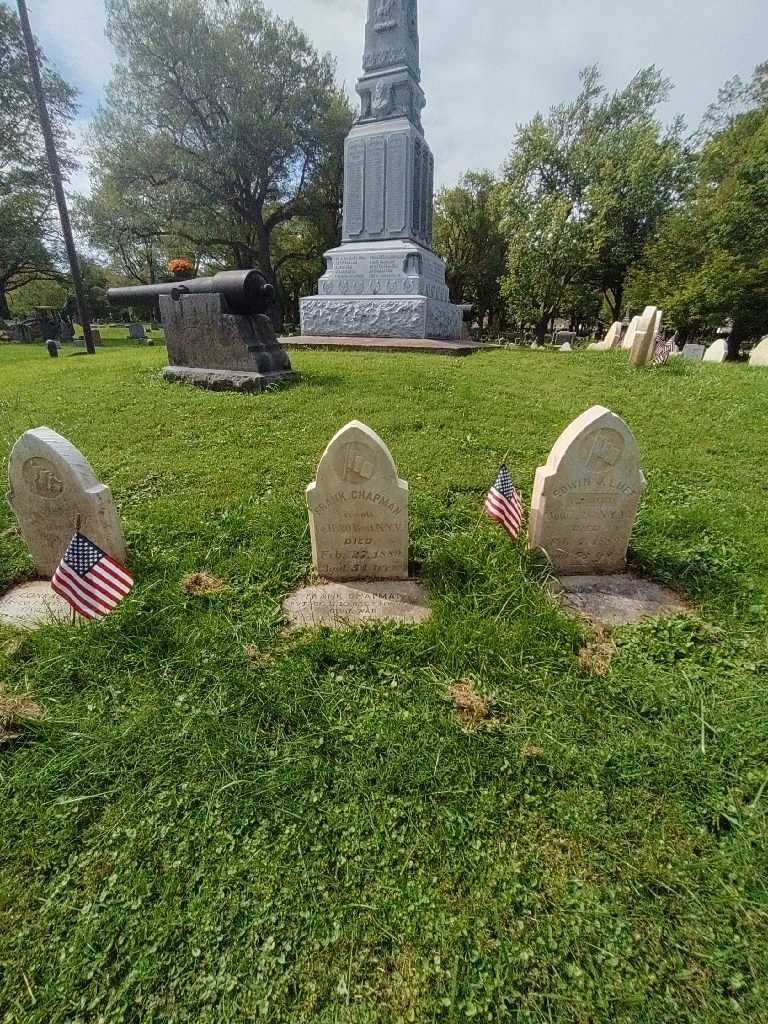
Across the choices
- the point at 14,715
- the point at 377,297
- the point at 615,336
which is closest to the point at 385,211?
the point at 377,297

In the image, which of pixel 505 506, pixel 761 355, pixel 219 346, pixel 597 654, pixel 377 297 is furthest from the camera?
pixel 377 297

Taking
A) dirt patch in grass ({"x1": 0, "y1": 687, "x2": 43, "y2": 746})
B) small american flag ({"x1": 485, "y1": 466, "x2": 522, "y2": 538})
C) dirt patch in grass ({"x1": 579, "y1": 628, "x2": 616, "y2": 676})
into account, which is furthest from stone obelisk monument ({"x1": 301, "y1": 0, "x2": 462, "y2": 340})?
dirt patch in grass ({"x1": 0, "y1": 687, "x2": 43, "y2": 746})

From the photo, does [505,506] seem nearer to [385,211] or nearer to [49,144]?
[385,211]

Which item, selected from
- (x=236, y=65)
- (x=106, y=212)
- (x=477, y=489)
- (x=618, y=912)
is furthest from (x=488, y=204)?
(x=618, y=912)

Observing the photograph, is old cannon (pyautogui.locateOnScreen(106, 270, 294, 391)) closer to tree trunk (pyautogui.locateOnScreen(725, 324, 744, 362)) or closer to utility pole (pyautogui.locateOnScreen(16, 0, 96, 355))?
utility pole (pyautogui.locateOnScreen(16, 0, 96, 355))

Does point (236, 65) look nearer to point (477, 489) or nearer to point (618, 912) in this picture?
point (477, 489)

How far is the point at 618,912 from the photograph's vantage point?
1451 mm

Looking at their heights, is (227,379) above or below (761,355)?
below

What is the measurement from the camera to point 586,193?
24.0 metres

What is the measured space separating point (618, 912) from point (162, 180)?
95.4 ft

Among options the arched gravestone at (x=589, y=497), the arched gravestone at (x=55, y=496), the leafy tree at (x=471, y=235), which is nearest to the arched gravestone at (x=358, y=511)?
the arched gravestone at (x=589, y=497)

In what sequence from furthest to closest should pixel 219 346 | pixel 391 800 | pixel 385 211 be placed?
pixel 385 211
pixel 219 346
pixel 391 800

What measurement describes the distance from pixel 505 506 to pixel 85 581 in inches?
100

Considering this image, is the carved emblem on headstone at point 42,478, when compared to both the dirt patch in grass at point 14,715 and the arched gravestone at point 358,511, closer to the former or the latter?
the dirt patch in grass at point 14,715
